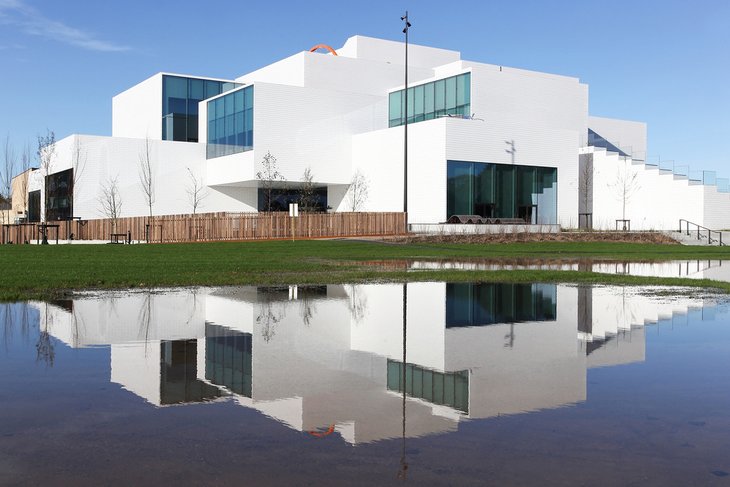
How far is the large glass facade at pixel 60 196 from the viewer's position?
207 feet

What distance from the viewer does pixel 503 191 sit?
51.9 m

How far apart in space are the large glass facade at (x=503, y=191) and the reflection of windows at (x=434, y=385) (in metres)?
43.4

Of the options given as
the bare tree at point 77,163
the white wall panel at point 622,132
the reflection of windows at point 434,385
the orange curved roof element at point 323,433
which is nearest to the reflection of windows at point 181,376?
the orange curved roof element at point 323,433

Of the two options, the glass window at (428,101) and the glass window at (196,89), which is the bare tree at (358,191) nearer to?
the glass window at (428,101)

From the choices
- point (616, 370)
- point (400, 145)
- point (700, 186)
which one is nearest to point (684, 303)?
point (616, 370)

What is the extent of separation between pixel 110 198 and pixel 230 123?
1142 centimetres

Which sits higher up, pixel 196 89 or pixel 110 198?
pixel 196 89

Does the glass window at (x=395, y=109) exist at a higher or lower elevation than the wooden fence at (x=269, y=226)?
higher

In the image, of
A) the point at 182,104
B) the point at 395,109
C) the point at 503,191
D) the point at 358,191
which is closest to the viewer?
the point at 503,191

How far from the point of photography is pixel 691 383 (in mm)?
6484

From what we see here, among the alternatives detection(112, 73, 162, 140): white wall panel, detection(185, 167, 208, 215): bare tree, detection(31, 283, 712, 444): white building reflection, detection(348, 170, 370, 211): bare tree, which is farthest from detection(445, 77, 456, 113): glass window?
detection(31, 283, 712, 444): white building reflection

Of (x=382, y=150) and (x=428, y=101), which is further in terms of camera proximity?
(x=428, y=101)

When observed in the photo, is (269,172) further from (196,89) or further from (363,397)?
(363,397)

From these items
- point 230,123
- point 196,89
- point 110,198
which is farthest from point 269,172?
point 196,89
